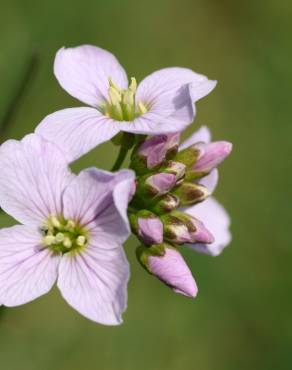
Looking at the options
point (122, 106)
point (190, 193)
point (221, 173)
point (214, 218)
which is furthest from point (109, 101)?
point (221, 173)

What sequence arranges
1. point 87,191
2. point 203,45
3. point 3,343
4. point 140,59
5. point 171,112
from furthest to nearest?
point 203,45
point 140,59
point 3,343
point 171,112
point 87,191

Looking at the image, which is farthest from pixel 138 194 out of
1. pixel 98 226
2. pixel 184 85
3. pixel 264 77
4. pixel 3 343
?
pixel 264 77

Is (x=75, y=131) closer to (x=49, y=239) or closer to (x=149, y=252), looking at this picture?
(x=49, y=239)

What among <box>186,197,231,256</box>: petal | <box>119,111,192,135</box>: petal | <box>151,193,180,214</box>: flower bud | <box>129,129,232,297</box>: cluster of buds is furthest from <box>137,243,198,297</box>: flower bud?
<box>186,197,231,256</box>: petal

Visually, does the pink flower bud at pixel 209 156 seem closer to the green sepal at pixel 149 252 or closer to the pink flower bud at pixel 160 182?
the pink flower bud at pixel 160 182

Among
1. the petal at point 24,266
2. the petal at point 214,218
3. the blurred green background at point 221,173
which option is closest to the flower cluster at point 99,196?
the petal at point 24,266

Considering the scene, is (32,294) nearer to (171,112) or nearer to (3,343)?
(171,112)

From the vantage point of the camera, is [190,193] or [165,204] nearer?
[165,204]
